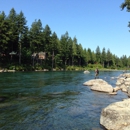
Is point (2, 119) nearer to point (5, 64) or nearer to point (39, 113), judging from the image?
point (39, 113)

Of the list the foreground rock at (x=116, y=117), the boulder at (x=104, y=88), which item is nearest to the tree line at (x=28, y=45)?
the boulder at (x=104, y=88)

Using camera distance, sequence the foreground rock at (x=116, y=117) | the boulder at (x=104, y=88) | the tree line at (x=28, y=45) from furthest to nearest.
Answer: the tree line at (x=28, y=45) < the boulder at (x=104, y=88) < the foreground rock at (x=116, y=117)

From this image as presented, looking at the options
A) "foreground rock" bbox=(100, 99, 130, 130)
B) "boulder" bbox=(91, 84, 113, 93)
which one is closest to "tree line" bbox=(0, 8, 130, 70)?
"boulder" bbox=(91, 84, 113, 93)

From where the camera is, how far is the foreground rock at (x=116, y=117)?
31.8 feet

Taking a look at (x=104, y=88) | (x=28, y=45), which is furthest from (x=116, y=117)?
(x=28, y=45)

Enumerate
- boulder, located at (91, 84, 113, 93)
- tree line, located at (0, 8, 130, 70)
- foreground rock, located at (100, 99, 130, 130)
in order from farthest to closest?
1. tree line, located at (0, 8, 130, 70)
2. boulder, located at (91, 84, 113, 93)
3. foreground rock, located at (100, 99, 130, 130)

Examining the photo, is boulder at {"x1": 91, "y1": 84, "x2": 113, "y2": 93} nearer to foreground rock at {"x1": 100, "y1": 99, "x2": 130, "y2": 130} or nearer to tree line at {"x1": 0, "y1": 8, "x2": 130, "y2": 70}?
foreground rock at {"x1": 100, "y1": 99, "x2": 130, "y2": 130}

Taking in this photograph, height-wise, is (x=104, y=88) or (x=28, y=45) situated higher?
(x=28, y=45)

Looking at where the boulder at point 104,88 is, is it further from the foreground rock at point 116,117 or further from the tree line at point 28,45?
the tree line at point 28,45

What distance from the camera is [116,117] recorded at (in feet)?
32.6

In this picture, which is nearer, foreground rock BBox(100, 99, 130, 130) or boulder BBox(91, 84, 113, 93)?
foreground rock BBox(100, 99, 130, 130)

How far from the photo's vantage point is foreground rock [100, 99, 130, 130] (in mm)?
9688

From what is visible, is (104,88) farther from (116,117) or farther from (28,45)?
(28,45)

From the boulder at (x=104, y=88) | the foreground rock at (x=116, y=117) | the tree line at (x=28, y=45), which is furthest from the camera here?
the tree line at (x=28, y=45)
